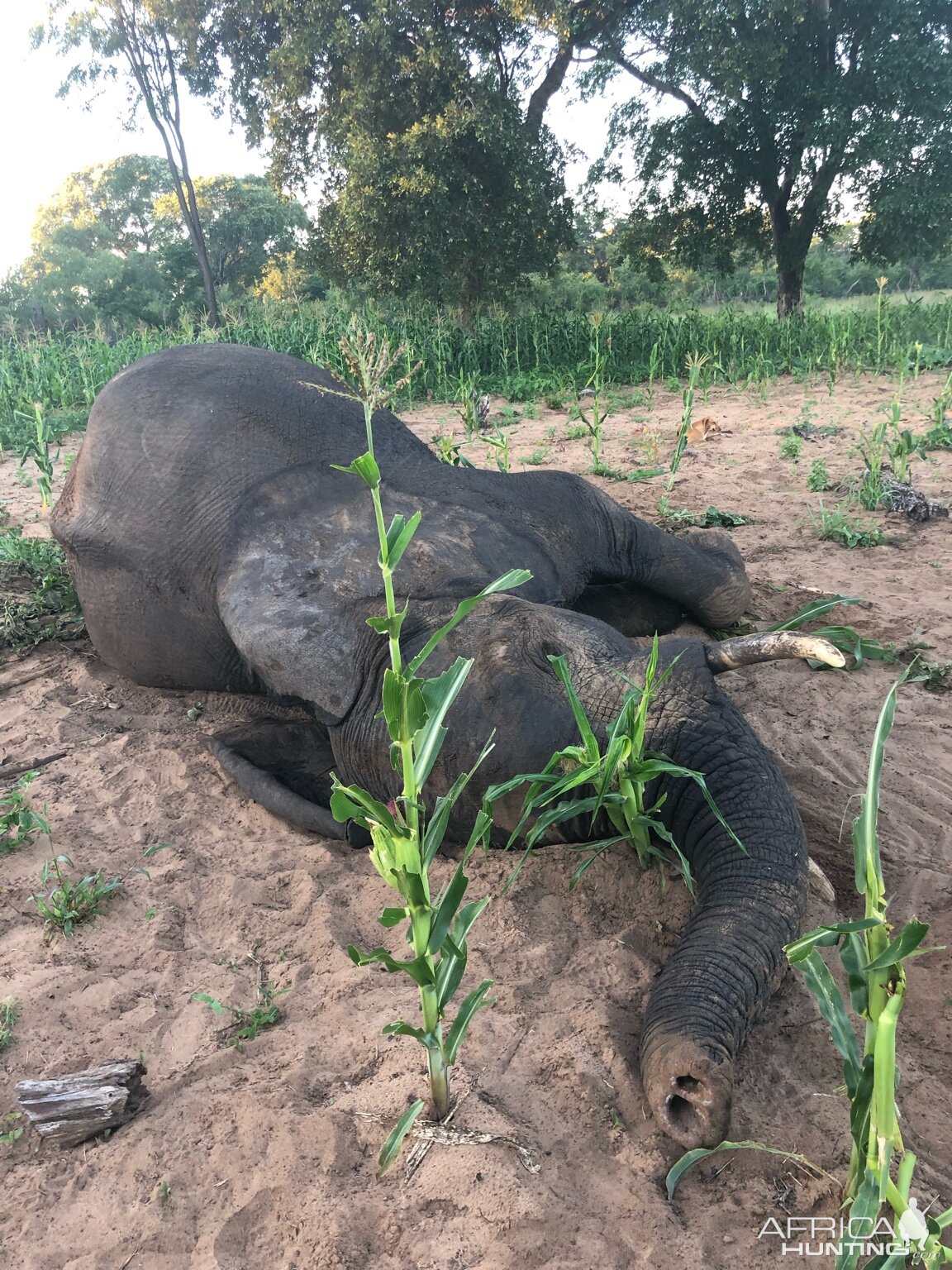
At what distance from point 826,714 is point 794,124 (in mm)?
14654

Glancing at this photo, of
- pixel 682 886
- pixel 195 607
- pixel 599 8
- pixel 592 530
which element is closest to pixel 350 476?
pixel 195 607

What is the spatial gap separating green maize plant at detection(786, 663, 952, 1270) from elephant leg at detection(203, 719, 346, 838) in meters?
1.86

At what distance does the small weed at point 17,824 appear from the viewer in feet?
9.14


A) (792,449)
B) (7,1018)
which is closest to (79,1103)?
(7,1018)

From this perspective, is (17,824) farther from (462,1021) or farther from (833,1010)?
(833,1010)

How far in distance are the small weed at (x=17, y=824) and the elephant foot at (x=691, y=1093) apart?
76.6 inches

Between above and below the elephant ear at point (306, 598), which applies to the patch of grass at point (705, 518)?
below

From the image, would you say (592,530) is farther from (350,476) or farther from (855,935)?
(855,935)

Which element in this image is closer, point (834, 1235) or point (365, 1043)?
point (834, 1235)

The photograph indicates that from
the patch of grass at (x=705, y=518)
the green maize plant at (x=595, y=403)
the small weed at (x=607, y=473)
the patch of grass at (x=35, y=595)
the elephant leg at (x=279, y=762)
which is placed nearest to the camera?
the elephant leg at (x=279, y=762)

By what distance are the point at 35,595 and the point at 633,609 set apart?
9.91ft

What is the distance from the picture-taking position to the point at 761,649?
2428 millimetres

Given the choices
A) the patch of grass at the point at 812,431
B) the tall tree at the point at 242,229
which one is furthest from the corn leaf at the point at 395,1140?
the tall tree at the point at 242,229

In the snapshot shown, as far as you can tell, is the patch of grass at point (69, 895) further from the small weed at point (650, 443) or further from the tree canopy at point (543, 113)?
the tree canopy at point (543, 113)
